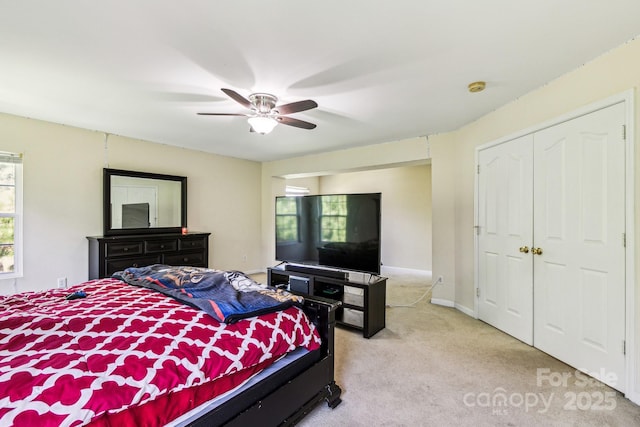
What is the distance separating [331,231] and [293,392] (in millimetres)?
2012

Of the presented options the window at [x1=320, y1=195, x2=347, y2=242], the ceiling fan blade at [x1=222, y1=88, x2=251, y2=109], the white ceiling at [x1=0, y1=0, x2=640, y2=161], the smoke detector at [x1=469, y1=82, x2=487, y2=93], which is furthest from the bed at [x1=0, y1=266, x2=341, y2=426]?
the smoke detector at [x1=469, y1=82, x2=487, y2=93]

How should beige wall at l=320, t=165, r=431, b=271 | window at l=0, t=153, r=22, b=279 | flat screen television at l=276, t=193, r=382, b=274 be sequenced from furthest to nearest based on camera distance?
1. beige wall at l=320, t=165, r=431, b=271
2. window at l=0, t=153, r=22, b=279
3. flat screen television at l=276, t=193, r=382, b=274

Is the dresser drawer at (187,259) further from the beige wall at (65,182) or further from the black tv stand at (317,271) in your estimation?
the black tv stand at (317,271)

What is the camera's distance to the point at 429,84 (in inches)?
94.4

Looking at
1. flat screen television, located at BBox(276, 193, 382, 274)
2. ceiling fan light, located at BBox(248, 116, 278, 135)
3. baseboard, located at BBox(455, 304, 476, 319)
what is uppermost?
ceiling fan light, located at BBox(248, 116, 278, 135)

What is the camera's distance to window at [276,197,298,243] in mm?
3746

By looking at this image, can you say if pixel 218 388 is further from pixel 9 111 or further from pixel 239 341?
pixel 9 111

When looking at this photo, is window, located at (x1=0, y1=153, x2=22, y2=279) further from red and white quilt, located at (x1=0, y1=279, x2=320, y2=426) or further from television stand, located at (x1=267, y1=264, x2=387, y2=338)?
television stand, located at (x1=267, y1=264, x2=387, y2=338)

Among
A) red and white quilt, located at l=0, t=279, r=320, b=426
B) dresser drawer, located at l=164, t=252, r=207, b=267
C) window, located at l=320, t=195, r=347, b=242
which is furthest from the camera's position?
dresser drawer, located at l=164, t=252, r=207, b=267

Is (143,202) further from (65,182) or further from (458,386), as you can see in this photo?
(458,386)

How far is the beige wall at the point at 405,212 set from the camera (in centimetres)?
627

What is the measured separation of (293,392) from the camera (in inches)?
61.2

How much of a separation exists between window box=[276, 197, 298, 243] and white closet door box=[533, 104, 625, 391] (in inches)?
100

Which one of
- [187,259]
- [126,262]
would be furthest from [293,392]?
[187,259]
